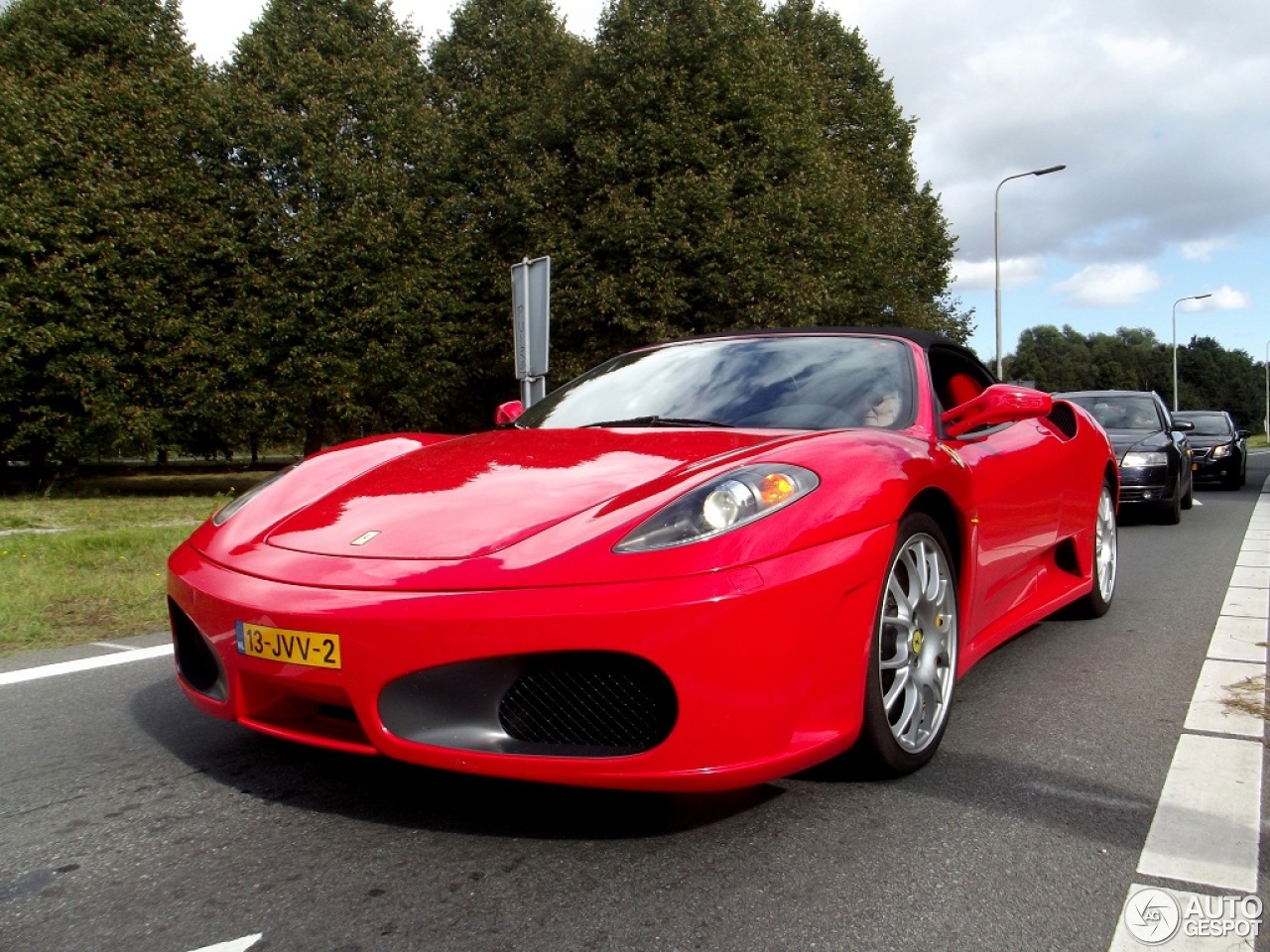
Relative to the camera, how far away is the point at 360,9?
25.0 metres

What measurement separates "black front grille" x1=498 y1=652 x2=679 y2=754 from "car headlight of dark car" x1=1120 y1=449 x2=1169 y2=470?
363 inches

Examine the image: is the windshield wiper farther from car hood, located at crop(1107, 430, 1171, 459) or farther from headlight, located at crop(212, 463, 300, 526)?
car hood, located at crop(1107, 430, 1171, 459)

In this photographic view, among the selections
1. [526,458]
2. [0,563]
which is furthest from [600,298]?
[526,458]

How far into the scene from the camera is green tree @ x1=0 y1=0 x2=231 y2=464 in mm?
18703

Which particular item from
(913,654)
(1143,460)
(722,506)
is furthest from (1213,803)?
(1143,460)

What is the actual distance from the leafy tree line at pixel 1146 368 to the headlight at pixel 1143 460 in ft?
340

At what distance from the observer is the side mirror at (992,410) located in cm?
347

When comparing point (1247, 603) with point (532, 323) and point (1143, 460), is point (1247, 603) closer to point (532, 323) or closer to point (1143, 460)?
point (1143, 460)

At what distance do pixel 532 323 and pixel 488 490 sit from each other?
6.13m

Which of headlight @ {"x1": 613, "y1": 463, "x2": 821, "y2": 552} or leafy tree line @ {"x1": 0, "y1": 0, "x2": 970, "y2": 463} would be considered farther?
leafy tree line @ {"x1": 0, "y1": 0, "x2": 970, "y2": 463}

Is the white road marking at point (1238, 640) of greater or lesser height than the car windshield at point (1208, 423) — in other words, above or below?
below

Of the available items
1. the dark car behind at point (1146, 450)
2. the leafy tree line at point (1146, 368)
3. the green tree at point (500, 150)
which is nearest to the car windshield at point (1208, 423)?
the dark car behind at point (1146, 450)

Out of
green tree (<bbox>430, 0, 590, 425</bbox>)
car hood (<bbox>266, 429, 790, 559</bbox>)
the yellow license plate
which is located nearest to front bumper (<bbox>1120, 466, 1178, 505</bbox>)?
car hood (<bbox>266, 429, 790, 559</bbox>)

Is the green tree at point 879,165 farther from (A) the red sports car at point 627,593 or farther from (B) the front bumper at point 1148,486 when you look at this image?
(A) the red sports car at point 627,593
